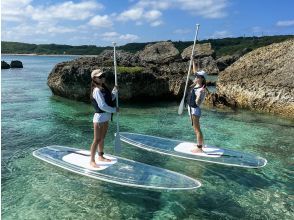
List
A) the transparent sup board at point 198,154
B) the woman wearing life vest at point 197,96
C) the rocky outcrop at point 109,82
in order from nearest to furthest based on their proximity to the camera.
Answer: the woman wearing life vest at point 197,96 → the transparent sup board at point 198,154 → the rocky outcrop at point 109,82

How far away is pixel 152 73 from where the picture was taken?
26891mm

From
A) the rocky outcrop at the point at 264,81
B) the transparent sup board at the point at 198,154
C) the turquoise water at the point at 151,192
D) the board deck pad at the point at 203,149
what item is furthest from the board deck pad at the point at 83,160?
the rocky outcrop at the point at 264,81

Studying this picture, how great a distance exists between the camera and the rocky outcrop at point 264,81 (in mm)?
20906

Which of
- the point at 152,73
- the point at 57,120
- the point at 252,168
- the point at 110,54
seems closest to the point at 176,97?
the point at 152,73

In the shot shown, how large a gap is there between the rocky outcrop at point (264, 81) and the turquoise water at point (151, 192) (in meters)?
1.27

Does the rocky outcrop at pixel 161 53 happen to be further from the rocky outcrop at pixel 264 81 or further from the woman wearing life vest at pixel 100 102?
the woman wearing life vest at pixel 100 102

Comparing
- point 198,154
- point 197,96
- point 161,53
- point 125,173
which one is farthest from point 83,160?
point 161,53

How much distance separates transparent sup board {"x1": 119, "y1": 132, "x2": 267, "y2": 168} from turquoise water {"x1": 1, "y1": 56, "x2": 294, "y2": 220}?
0.26 metres

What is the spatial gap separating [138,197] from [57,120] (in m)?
11.1

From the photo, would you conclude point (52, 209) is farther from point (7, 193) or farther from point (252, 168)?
point (252, 168)

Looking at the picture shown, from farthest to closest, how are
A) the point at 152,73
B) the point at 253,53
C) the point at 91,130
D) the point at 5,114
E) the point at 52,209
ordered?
the point at 152,73, the point at 253,53, the point at 5,114, the point at 91,130, the point at 52,209

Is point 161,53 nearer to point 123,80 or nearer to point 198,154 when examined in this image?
point 123,80

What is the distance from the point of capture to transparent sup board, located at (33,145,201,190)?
10531 millimetres

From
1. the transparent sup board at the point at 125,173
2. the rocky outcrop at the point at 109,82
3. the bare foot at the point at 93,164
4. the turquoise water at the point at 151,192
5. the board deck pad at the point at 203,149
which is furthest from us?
the rocky outcrop at the point at 109,82
